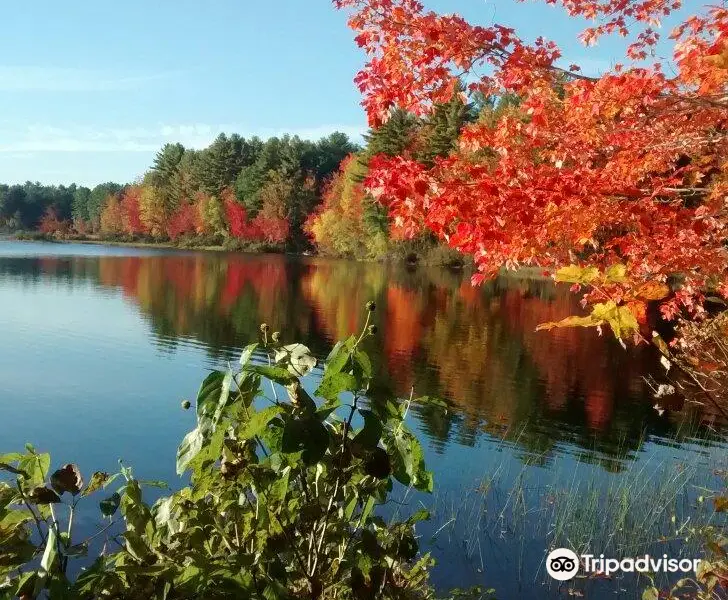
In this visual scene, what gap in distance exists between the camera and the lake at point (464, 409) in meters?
7.82

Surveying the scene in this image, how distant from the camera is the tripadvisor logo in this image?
662 cm

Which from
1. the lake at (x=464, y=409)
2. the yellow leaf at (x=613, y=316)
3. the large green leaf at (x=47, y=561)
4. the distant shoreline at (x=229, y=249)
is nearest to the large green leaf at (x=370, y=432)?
the lake at (x=464, y=409)

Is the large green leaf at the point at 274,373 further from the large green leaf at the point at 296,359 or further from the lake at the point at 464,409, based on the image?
the lake at the point at 464,409

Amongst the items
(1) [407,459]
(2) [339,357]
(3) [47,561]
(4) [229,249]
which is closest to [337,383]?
(2) [339,357]

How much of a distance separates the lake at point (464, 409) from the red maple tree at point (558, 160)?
5.56 ft

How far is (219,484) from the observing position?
101 inches

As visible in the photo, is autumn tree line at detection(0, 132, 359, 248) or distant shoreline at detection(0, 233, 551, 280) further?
autumn tree line at detection(0, 132, 359, 248)

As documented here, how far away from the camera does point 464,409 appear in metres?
13.7

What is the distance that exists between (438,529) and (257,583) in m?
6.19

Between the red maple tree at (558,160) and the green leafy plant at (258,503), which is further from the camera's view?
the red maple tree at (558,160)

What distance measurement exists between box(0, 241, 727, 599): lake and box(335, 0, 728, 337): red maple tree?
1695 millimetres

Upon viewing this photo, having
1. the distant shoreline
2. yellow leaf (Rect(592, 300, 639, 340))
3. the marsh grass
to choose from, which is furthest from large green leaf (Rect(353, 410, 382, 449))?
the distant shoreline

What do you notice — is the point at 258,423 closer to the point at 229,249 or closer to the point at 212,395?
the point at 212,395

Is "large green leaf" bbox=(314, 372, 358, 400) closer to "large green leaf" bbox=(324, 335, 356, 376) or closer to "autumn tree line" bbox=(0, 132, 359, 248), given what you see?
"large green leaf" bbox=(324, 335, 356, 376)
